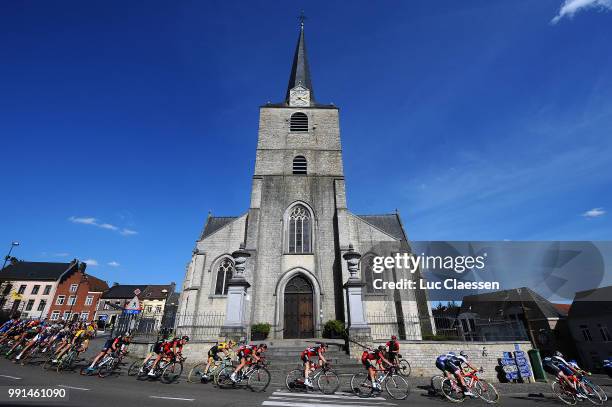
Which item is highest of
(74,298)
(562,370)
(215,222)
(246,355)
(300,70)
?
(300,70)

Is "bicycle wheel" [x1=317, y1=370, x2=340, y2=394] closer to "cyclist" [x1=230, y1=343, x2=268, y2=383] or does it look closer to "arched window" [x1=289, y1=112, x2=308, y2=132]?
"cyclist" [x1=230, y1=343, x2=268, y2=383]

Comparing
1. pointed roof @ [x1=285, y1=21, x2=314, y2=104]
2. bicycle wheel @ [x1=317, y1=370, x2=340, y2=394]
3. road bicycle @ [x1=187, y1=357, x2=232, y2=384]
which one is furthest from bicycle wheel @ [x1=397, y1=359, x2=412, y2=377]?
pointed roof @ [x1=285, y1=21, x2=314, y2=104]

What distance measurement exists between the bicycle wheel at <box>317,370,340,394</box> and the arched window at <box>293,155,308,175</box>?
46.2ft

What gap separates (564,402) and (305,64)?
30029 millimetres

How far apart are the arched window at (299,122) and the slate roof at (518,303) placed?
29.8 meters

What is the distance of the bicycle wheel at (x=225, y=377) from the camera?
26.9 ft

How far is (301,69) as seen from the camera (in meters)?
28.4

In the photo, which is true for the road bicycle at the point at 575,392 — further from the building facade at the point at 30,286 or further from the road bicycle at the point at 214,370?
the building facade at the point at 30,286

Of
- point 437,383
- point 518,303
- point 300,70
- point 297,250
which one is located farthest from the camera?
point 518,303

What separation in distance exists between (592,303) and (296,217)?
32169 millimetres

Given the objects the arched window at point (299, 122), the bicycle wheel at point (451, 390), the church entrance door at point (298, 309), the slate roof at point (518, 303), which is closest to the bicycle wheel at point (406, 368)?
the bicycle wheel at point (451, 390)

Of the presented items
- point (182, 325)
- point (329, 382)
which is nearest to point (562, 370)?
point (329, 382)

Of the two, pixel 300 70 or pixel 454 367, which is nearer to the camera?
pixel 454 367

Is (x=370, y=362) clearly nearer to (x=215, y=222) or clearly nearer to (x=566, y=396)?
(x=566, y=396)
